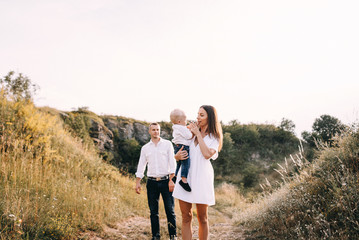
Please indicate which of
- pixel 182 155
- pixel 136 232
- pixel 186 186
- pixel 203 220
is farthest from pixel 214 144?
pixel 136 232

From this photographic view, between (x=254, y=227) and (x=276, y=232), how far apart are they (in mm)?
985

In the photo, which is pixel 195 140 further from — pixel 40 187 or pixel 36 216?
pixel 40 187

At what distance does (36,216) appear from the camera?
371 cm

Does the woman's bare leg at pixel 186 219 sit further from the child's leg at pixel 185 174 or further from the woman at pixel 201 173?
the child's leg at pixel 185 174

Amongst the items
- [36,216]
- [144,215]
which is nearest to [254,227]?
[144,215]

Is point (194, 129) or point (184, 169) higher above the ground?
point (194, 129)

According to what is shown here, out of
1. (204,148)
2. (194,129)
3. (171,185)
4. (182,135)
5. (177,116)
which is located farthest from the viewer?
(171,185)

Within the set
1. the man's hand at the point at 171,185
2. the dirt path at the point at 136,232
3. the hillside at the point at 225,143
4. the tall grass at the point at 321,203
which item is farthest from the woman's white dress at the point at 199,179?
the hillside at the point at 225,143

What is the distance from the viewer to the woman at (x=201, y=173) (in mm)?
2881

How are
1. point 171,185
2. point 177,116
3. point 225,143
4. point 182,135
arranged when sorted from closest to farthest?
point 182,135, point 177,116, point 171,185, point 225,143

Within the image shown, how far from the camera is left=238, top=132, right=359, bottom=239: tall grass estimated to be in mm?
3640

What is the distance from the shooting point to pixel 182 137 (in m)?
3.17

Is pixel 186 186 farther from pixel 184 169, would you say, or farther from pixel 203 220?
pixel 203 220

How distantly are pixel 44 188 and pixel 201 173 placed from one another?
354cm
